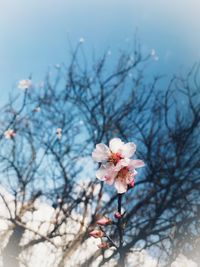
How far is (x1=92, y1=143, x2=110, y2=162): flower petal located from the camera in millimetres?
2196

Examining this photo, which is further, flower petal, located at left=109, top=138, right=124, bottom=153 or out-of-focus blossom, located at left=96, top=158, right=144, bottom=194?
flower petal, located at left=109, top=138, right=124, bottom=153

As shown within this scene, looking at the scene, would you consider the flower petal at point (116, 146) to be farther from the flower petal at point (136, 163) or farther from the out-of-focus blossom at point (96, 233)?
the out-of-focus blossom at point (96, 233)

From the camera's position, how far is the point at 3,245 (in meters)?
8.40

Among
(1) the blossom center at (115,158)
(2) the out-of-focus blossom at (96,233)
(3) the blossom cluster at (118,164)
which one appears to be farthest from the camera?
(2) the out-of-focus blossom at (96,233)

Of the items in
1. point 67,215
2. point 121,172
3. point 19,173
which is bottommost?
point 121,172

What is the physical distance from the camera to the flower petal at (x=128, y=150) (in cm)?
215

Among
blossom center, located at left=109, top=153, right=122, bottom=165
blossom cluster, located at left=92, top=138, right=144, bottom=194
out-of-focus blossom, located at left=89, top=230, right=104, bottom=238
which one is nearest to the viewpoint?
blossom cluster, located at left=92, top=138, right=144, bottom=194

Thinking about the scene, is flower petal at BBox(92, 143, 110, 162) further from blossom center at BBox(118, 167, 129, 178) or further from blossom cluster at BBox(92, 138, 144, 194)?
blossom center at BBox(118, 167, 129, 178)

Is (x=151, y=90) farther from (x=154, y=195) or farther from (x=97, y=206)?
(x=97, y=206)

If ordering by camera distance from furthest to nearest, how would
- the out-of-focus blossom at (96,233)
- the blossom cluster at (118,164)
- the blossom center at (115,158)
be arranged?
the out-of-focus blossom at (96,233) < the blossom center at (115,158) < the blossom cluster at (118,164)

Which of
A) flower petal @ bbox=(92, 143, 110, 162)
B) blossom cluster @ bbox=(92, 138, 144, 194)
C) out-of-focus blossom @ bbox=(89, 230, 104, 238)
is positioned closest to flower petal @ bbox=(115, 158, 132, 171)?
blossom cluster @ bbox=(92, 138, 144, 194)

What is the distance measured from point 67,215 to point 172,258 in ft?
10.2

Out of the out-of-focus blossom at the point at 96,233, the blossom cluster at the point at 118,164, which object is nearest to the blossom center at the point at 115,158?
the blossom cluster at the point at 118,164

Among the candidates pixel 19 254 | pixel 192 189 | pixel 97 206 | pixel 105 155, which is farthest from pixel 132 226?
pixel 105 155
